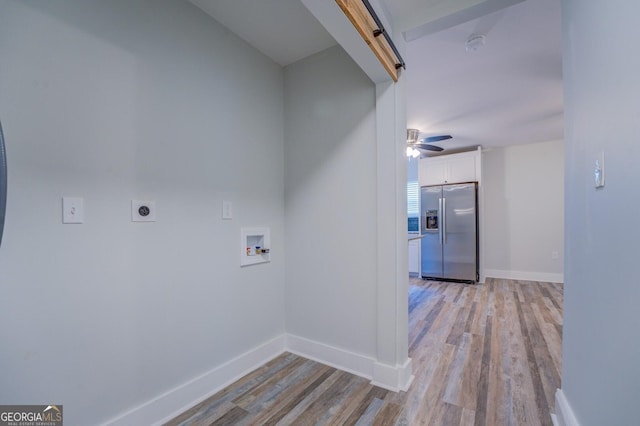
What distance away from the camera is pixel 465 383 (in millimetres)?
1910

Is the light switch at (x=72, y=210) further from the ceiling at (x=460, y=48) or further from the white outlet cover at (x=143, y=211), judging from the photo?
the ceiling at (x=460, y=48)

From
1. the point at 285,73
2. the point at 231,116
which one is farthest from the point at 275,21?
the point at 231,116

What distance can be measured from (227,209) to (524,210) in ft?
18.3

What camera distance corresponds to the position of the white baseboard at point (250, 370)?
4.96ft

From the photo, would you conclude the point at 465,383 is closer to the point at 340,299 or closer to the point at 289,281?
the point at 340,299

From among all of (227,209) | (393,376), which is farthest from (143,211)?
(393,376)

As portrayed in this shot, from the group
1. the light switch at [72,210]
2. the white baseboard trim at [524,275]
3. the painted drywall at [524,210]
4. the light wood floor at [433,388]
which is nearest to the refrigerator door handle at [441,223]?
the painted drywall at [524,210]

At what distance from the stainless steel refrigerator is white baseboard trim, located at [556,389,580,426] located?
3465mm

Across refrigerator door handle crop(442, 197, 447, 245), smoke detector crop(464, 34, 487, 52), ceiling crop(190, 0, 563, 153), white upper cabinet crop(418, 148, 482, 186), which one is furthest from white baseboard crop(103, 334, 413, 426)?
white upper cabinet crop(418, 148, 482, 186)

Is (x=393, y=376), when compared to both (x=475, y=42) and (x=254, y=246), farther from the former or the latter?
(x=475, y=42)

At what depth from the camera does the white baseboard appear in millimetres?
1513

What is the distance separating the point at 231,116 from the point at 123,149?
794 millimetres

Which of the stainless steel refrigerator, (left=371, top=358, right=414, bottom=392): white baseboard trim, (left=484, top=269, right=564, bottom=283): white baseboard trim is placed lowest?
(left=484, top=269, right=564, bottom=283): white baseboard trim

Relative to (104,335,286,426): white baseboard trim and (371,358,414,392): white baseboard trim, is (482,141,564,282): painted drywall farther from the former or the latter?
(104,335,286,426): white baseboard trim
